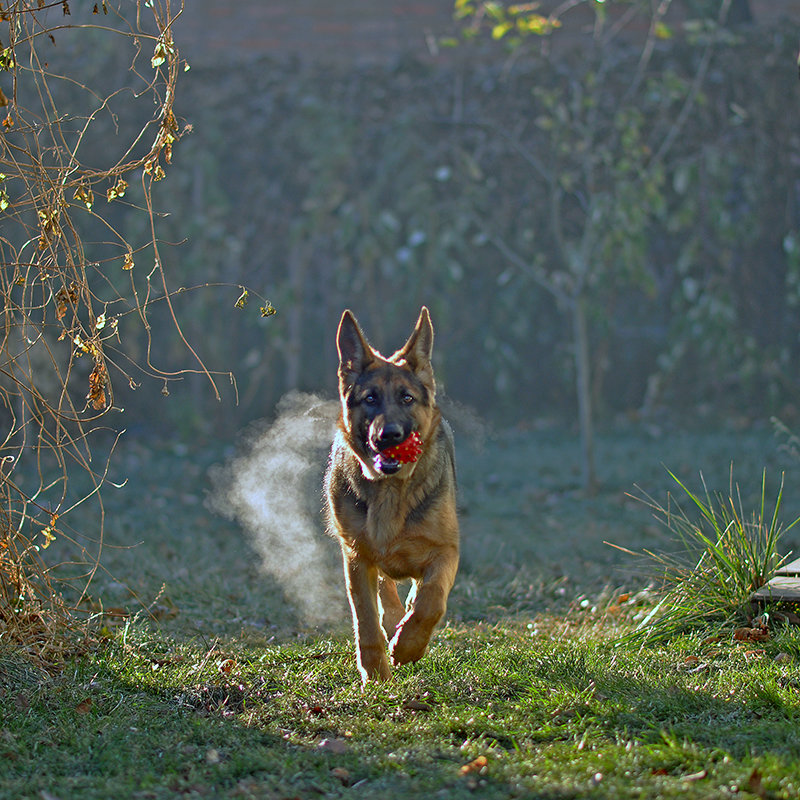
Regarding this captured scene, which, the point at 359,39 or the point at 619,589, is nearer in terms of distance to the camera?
the point at 619,589

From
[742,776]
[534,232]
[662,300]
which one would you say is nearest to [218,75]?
[534,232]

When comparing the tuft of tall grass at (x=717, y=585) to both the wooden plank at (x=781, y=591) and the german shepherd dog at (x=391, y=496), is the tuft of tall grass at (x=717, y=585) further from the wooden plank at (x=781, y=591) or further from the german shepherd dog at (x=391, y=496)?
the german shepherd dog at (x=391, y=496)

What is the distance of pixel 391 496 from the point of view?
14.9 ft

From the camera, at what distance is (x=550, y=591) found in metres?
6.49

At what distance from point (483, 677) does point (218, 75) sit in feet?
31.0

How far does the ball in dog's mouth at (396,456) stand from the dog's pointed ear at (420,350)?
50 cm

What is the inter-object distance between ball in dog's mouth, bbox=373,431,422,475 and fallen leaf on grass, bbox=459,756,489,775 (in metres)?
1.38

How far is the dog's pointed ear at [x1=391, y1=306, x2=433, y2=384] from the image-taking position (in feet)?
16.0

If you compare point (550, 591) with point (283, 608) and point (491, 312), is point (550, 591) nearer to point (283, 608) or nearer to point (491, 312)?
point (283, 608)

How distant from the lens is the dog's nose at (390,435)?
14.3 feet

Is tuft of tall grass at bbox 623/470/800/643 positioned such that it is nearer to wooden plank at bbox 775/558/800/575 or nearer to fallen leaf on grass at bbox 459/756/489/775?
wooden plank at bbox 775/558/800/575

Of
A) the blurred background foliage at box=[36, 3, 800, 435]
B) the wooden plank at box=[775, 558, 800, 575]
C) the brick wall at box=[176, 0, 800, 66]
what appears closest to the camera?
the wooden plank at box=[775, 558, 800, 575]

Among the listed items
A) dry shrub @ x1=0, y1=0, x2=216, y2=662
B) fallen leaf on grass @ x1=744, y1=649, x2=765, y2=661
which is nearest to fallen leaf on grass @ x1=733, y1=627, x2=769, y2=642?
fallen leaf on grass @ x1=744, y1=649, x2=765, y2=661

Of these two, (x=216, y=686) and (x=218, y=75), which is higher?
(x=218, y=75)
